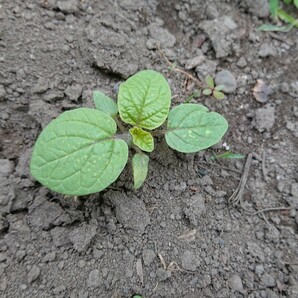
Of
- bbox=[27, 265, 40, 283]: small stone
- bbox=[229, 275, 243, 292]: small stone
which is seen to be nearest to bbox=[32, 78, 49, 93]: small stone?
bbox=[27, 265, 40, 283]: small stone

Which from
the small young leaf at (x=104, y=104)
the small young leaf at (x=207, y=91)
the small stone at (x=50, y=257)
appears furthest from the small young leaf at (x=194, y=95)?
the small stone at (x=50, y=257)

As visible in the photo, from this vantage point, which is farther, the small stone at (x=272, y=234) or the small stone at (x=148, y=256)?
the small stone at (x=272, y=234)

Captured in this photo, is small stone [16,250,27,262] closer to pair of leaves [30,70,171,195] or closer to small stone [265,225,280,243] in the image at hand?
pair of leaves [30,70,171,195]

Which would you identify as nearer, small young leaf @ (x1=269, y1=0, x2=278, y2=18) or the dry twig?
the dry twig

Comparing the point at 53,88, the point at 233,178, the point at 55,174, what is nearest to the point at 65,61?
the point at 53,88

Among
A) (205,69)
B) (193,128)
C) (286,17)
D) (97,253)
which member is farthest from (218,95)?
(97,253)

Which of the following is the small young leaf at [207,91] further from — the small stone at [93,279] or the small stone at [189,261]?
the small stone at [93,279]
